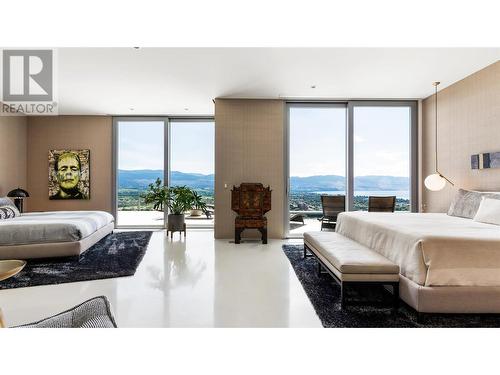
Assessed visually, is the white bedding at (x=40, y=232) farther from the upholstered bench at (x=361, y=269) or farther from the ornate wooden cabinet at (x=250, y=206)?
the upholstered bench at (x=361, y=269)

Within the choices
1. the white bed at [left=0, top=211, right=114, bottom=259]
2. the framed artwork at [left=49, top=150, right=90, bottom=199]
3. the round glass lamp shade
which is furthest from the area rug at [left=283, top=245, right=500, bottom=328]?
the framed artwork at [left=49, top=150, right=90, bottom=199]

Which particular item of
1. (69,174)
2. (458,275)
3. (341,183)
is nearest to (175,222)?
(69,174)

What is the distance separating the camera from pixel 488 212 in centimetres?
324

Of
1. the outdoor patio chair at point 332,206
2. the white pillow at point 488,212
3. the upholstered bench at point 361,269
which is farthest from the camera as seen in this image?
the outdoor patio chair at point 332,206

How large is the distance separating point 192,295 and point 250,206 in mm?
2702

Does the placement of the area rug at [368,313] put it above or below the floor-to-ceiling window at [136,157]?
below

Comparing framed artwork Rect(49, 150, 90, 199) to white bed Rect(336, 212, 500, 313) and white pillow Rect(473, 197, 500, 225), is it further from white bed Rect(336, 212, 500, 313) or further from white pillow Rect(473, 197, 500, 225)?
white pillow Rect(473, 197, 500, 225)

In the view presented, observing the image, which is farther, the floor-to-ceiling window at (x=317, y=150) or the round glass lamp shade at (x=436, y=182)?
the floor-to-ceiling window at (x=317, y=150)

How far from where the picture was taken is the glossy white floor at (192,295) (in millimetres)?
2256

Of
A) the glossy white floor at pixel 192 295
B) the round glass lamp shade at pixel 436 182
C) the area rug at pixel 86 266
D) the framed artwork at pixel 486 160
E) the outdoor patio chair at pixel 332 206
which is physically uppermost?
the framed artwork at pixel 486 160

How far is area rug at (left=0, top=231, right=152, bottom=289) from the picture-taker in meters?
3.21

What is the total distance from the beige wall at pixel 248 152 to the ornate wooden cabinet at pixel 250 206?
441 millimetres

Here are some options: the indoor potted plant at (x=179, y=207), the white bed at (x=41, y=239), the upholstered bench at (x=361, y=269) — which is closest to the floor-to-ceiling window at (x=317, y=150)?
the indoor potted plant at (x=179, y=207)
